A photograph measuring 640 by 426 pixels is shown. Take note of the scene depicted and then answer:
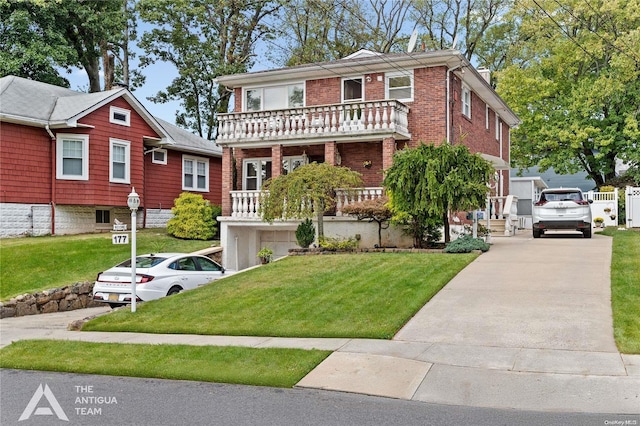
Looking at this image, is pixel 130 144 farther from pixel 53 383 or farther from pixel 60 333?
pixel 53 383

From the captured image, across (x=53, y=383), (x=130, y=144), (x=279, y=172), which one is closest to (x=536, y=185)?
(x=279, y=172)

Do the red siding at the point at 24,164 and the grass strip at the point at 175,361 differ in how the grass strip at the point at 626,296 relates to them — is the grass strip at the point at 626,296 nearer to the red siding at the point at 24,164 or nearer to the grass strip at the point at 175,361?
the grass strip at the point at 175,361

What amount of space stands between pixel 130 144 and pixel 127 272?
42.6 feet

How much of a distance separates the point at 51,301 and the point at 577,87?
3033 cm

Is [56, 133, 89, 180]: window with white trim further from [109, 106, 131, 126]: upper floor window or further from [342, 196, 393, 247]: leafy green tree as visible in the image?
[342, 196, 393, 247]: leafy green tree

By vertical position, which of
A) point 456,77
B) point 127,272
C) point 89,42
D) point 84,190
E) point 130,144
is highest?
point 89,42

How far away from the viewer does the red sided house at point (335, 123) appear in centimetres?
2094

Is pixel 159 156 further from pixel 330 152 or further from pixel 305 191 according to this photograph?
pixel 305 191

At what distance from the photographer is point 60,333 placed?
38.5 ft

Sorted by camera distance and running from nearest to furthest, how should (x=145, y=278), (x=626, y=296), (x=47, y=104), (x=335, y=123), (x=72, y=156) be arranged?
(x=626, y=296) < (x=145, y=278) < (x=335, y=123) < (x=72, y=156) < (x=47, y=104)

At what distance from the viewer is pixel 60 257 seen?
1959 centimetres

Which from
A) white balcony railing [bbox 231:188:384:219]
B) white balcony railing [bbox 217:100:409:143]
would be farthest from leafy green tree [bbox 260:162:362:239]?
white balcony railing [bbox 217:100:409:143]

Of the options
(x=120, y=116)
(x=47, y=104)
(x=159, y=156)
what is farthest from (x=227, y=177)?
(x=47, y=104)

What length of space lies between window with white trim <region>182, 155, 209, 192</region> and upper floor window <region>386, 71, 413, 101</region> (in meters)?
12.4
